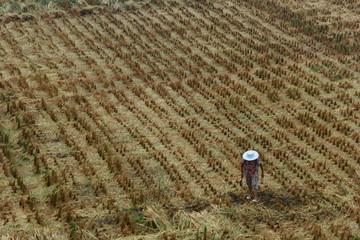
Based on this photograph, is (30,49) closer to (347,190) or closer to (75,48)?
(75,48)

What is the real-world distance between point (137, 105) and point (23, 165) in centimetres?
369

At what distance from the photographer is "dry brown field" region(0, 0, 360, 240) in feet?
22.3

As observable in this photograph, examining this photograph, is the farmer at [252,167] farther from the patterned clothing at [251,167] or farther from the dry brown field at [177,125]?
the dry brown field at [177,125]

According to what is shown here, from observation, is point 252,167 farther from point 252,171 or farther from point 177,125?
point 177,125

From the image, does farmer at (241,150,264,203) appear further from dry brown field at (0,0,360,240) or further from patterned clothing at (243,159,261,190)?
dry brown field at (0,0,360,240)

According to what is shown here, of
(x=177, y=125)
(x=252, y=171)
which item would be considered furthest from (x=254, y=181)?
(x=177, y=125)

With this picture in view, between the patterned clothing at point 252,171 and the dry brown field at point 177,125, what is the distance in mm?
386

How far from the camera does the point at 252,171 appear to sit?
706 cm

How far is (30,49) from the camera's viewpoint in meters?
14.5

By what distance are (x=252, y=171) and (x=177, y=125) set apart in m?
3.29

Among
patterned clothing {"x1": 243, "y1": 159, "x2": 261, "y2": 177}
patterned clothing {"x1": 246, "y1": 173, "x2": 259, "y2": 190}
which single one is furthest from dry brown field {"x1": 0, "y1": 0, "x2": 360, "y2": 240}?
patterned clothing {"x1": 243, "y1": 159, "x2": 261, "y2": 177}

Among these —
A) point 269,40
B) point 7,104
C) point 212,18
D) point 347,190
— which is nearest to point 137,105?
point 7,104

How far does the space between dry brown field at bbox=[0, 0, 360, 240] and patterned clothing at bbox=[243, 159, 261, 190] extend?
0.39 metres

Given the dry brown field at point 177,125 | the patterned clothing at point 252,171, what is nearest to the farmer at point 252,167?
the patterned clothing at point 252,171
